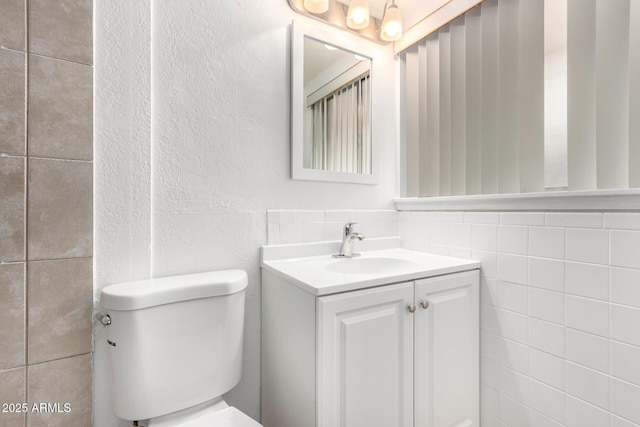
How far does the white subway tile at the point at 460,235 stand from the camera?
129 cm

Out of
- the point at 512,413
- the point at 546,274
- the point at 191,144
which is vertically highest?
the point at 191,144

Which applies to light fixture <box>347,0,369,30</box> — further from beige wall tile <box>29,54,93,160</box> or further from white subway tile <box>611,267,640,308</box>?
white subway tile <box>611,267,640,308</box>

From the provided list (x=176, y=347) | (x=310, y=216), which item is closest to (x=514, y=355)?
(x=310, y=216)

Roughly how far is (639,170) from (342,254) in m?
1.03

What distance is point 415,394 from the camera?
1.02 m

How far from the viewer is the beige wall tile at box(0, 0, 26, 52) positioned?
2.72 feet

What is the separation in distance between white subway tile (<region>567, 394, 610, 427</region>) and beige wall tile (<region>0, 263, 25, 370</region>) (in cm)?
172

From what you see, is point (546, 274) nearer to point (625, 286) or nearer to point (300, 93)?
point (625, 286)

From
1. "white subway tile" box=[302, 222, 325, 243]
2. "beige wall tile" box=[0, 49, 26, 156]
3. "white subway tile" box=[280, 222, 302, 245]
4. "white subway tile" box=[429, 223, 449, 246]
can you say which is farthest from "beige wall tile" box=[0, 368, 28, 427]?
"white subway tile" box=[429, 223, 449, 246]

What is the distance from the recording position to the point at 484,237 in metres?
1.22

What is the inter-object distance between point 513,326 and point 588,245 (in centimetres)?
40

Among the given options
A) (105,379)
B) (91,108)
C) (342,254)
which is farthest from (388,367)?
(91,108)

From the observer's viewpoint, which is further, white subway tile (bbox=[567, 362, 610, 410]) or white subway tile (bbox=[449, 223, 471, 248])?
white subway tile (bbox=[449, 223, 471, 248])

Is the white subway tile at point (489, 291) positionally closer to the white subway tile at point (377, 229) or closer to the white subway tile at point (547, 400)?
the white subway tile at point (547, 400)
